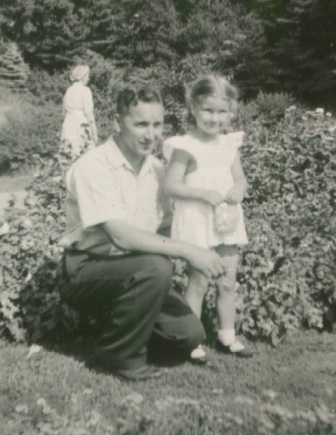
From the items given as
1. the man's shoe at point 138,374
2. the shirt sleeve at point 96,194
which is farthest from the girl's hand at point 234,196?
the man's shoe at point 138,374

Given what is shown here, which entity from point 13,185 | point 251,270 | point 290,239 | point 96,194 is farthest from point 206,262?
point 13,185

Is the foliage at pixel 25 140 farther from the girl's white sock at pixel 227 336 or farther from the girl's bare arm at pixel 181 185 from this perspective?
the girl's white sock at pixel 227 336

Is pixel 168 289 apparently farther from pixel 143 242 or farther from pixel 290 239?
pixel 290 239

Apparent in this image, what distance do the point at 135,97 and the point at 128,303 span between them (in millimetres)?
971

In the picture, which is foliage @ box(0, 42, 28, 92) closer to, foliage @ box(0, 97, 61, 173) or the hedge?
foliage @ box(0, 97, 61, 173)

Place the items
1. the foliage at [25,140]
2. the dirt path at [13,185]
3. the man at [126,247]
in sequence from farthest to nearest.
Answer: the foliage at [25,140] < the dirt path at [13,185] < the man at [126,247]

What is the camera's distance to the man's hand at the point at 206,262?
3.22m

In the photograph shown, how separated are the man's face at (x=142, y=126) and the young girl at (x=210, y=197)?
1.20 ft

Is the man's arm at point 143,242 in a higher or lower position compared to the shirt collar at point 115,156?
lower

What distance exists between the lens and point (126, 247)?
11.1ft

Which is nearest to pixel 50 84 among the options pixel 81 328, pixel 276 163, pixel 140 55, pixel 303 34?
pixel 140 55

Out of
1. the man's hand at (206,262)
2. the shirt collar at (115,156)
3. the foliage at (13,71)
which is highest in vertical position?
the shirt collar at (115,156)

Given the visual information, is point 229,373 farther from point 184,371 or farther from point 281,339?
point 281,339

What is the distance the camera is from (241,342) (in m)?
4.12
